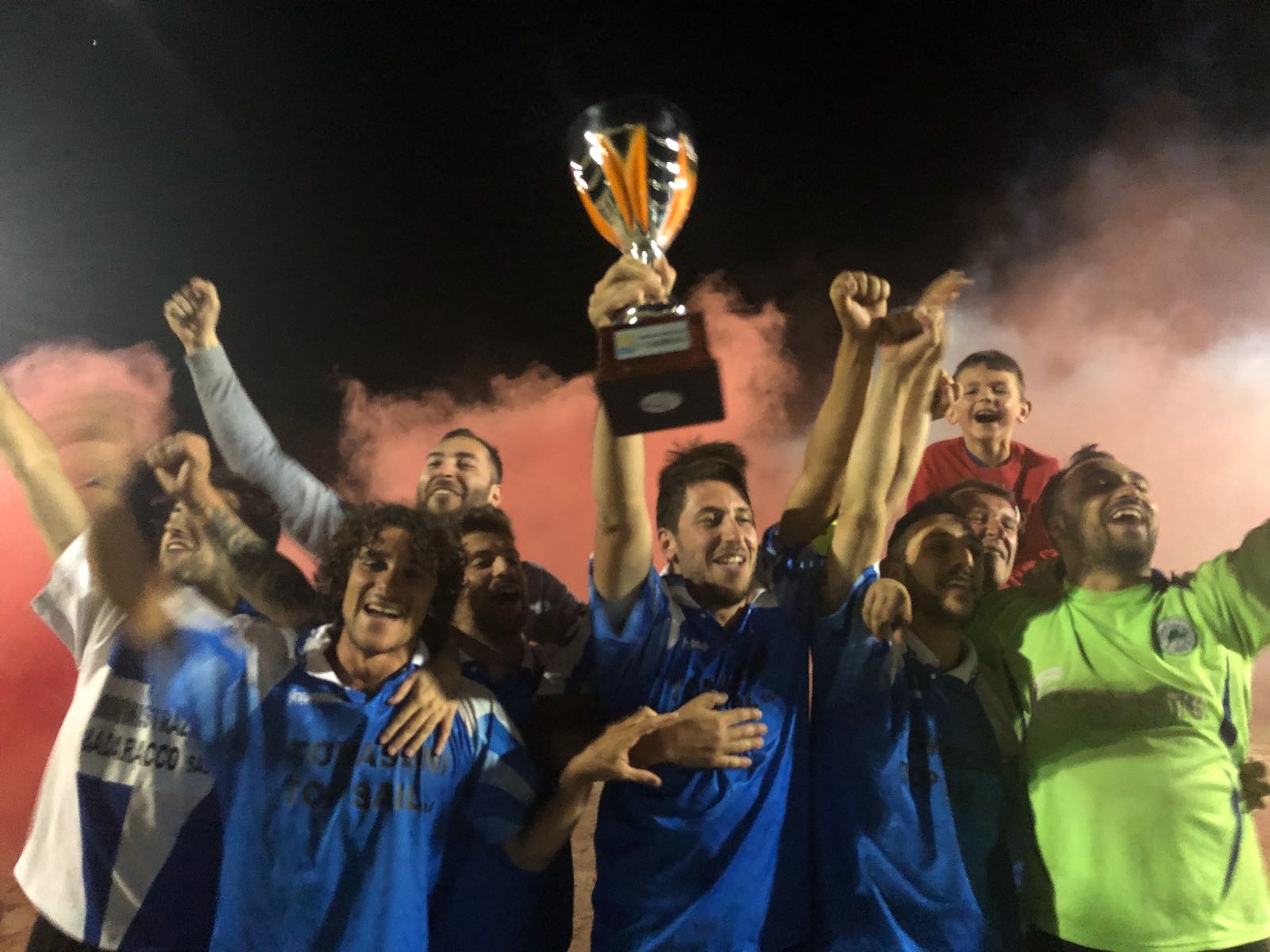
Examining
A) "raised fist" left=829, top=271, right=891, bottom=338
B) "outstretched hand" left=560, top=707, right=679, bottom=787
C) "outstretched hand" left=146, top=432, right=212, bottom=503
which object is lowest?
"outstretched hand" left=560, top=707, right=679, bottom=787

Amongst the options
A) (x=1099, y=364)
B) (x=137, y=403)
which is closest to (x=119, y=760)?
(x=137, y=403)

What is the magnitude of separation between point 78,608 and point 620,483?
1.39 metres

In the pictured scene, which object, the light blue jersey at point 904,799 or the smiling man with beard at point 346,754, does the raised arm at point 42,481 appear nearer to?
the smiling man with beard at point 346,754

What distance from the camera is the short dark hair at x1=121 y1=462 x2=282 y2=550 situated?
2008 mm

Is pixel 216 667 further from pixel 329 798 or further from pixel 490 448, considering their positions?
pixel 490 448

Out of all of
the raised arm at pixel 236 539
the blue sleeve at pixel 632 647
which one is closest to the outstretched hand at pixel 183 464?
the raised arm at pixel 236 539

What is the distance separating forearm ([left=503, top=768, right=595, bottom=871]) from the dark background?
42.1 inches

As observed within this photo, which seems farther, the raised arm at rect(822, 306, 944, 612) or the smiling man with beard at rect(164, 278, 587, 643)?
the smiling man with beard at rect(164, 278, 587, 643)

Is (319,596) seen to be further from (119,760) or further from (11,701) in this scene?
(11,701)

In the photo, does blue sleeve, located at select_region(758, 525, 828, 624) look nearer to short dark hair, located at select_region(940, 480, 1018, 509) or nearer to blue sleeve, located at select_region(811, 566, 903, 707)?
blue sleeve, located at select_region(811, 566, 903, 707)

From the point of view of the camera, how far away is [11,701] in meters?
2.01

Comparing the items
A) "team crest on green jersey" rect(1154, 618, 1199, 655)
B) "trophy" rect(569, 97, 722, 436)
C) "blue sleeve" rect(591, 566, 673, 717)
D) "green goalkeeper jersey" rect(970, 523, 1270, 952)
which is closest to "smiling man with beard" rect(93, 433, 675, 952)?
"blue sleeve" rect(591, 566, 673, 717)

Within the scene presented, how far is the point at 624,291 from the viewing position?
154 centimetres

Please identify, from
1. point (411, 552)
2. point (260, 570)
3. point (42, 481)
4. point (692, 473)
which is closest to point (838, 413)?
point (692, 473)
